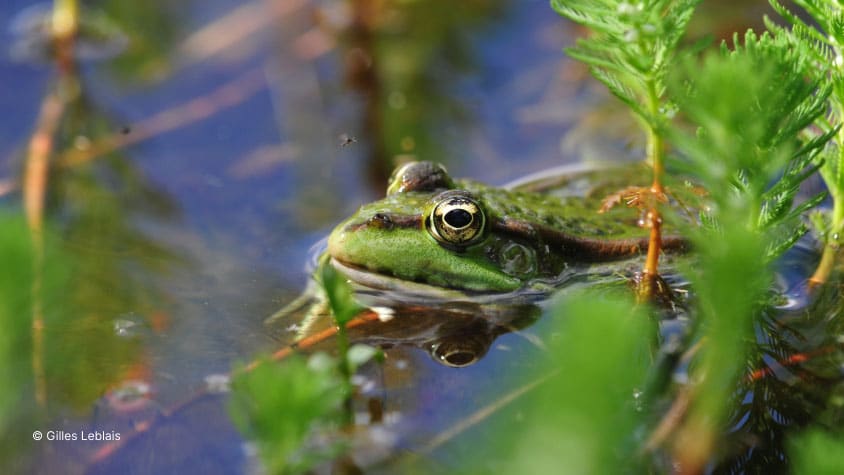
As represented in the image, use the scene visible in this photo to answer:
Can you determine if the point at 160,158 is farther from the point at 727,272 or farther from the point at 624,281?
the point at 727,272

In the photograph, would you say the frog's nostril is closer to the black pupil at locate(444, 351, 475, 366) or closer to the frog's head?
the frog's head

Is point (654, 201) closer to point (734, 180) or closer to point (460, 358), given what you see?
point (734, 180)

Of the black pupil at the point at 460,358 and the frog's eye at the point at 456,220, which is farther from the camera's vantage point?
the frog's eye at the point at 456,220

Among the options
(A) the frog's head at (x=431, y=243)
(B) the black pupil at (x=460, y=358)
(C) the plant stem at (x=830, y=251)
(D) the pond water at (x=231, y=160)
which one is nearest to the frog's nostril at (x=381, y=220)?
(A) the frog's head at (x=431, y=243)

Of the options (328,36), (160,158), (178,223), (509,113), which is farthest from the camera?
(328,36)

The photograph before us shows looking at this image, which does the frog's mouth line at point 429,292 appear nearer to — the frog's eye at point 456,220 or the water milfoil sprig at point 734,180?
the frog's eye at point 456,220

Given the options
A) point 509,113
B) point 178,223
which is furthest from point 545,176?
point 178,223
